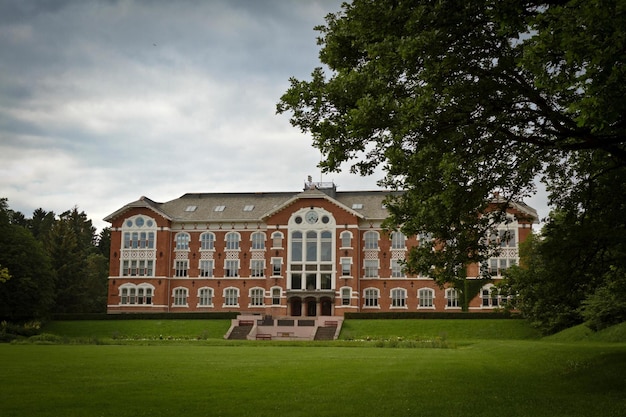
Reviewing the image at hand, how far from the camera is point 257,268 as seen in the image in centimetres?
6412

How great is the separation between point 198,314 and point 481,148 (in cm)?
4605

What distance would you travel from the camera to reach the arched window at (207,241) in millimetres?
65188

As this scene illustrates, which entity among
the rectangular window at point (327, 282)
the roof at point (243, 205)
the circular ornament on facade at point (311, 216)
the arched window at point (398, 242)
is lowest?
the rectangular window at point (327, 282)

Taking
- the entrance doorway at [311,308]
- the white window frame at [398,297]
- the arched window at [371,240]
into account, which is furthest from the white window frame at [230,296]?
the white window frame at [398,297]

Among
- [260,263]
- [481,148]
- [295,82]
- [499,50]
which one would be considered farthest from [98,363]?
[260,263]

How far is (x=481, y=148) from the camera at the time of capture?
14.6m

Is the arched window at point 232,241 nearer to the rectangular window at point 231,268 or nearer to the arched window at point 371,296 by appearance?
the rectangular window at point 231,268

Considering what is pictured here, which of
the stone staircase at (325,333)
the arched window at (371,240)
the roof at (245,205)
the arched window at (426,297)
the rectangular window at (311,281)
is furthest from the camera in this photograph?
the roof at (245,205)

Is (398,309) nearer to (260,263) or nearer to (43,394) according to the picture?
(260,263)

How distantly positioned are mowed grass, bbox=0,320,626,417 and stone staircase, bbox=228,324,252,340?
29.2 meters

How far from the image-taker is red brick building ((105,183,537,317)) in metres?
61.1

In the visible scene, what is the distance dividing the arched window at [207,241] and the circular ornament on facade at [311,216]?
34.2 ft

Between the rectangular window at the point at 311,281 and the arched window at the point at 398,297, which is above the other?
the rectangular window at the point at 311,281

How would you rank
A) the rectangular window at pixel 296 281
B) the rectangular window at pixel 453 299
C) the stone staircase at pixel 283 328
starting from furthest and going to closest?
the rectangular window at pixel 296 281
the rectangular window at pixel 453 299
the stone staircase at pixel 283 328
